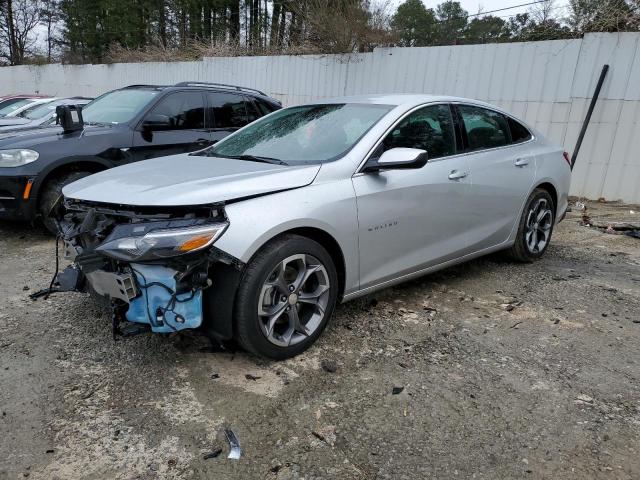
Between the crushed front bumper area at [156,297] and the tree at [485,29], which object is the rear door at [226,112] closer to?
the crushed front bumper area at [156,297]

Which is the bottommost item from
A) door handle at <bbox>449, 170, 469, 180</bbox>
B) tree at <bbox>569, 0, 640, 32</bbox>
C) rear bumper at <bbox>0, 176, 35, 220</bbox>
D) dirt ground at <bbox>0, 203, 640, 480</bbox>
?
dirt ground at <bbox>0, 203, 640, 480</bbox>

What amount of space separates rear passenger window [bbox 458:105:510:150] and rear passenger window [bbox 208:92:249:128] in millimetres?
3440

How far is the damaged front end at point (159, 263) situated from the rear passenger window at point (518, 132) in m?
3.23

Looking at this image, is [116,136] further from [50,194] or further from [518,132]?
[518,132]

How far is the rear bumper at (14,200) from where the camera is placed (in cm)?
500

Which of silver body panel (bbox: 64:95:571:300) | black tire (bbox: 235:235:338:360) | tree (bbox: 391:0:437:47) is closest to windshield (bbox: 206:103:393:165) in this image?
silver body panel (bbox: 64:95:571:300)

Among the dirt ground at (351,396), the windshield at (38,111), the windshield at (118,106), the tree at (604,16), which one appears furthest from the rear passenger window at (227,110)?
the tree at (604,16)

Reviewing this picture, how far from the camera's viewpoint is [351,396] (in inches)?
111

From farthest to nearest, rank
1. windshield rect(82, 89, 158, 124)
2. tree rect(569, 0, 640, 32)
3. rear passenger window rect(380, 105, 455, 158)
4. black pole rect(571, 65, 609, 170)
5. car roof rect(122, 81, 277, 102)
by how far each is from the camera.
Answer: tree rect(569, 0, 640, 32)
black pole rect(571, 65, 609, 170)
car roof rect(122, 81, 277, 102)
windshield rect(82, 89, 158, 124)
rear passenger window rect(380, 105, 455, 158)

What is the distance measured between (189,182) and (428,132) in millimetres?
1933

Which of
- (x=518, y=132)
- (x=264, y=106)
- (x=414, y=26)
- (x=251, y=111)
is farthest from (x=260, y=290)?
(x=414, y=26)

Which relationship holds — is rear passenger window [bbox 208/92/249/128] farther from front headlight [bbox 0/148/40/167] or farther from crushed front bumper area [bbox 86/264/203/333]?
crushed front bumper area [bbox 86/264/203/333]

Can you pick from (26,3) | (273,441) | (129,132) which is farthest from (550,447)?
(26,3)

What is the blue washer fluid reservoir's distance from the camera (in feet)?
8.99
